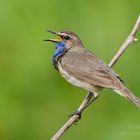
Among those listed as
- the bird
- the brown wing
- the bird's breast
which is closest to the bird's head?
the bird

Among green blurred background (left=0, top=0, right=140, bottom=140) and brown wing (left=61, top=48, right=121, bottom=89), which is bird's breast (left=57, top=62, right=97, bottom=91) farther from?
green blurred background (left=0, top=0, right=140, bottom=140)

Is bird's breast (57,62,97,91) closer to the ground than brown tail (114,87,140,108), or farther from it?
closer to the ground

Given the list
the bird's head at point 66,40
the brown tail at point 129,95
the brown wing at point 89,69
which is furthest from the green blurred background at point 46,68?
the brown tail at point 129,95

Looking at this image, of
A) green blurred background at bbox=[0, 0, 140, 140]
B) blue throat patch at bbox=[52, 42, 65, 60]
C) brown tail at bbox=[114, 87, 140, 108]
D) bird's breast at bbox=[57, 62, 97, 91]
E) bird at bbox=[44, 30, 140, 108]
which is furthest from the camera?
blue throat patch at bbox=[52, 42, 65, 60]

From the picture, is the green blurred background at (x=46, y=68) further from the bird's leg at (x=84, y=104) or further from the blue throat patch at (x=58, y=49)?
the bird's leg at (x=84, y=104)
